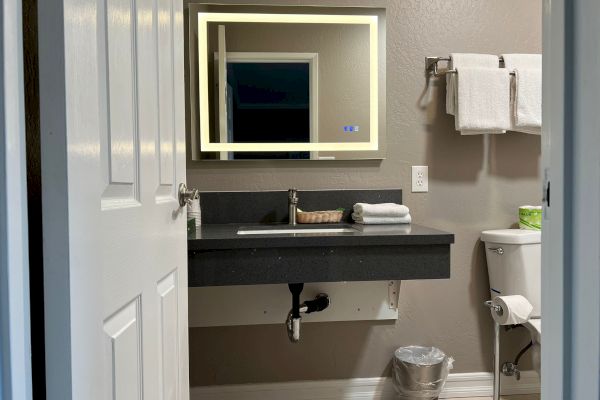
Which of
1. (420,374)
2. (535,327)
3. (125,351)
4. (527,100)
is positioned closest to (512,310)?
(535,327)

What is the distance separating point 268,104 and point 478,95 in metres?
0.90

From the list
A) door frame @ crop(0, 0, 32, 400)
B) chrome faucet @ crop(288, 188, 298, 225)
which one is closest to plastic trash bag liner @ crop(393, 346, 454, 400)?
chrome faucet @ crop(288, 188, 298, 225)

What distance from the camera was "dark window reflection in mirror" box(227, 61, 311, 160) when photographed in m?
1.90

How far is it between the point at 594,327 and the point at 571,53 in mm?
330

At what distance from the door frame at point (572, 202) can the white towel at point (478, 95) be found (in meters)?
1.31

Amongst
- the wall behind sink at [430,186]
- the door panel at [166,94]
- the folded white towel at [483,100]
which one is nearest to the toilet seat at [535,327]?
the wall behind sink at [430,186]

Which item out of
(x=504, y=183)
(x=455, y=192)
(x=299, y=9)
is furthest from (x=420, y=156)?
(x=299, y=9)

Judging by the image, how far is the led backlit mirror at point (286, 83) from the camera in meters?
1.89

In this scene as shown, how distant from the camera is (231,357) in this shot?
1950mm

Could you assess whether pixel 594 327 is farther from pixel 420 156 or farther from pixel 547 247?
pixel 420 156

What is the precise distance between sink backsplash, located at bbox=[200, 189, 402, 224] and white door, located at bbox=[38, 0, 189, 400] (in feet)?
2.41

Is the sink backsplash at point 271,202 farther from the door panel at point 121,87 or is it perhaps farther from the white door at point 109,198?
the door panel at point 121,87

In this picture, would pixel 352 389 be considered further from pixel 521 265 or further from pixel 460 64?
pixel 460 64

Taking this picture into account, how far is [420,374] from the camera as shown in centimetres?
183
